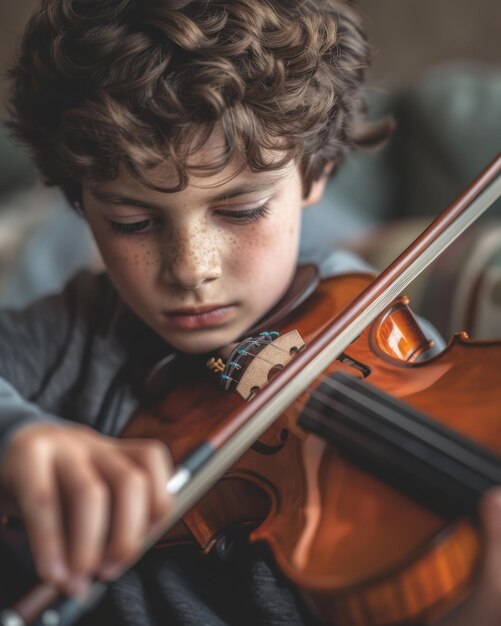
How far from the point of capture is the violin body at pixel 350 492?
1.26 ft

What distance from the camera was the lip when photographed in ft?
2.10

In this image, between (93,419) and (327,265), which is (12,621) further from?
(327,265)

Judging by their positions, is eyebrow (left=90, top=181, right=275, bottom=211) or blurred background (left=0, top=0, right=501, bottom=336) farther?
blurred background (left=0, top=0, right=501, bottom=336)

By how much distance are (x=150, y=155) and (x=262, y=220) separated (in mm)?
121

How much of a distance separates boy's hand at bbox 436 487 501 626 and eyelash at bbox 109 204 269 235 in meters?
0.32

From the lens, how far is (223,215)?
61cm

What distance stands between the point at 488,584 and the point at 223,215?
358 millimetres

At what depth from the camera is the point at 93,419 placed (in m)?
0.73

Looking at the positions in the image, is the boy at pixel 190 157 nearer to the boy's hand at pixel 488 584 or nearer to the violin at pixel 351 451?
the violin at pixel 351 451

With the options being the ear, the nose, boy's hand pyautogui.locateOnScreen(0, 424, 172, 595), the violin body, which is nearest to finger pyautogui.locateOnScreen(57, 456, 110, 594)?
boy's hand pyautogui.locateOnScreen(0, 424, 172, 595)

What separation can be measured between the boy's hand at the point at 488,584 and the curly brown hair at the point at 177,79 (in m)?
0.33

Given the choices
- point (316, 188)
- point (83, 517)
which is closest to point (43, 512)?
point (83, 517)

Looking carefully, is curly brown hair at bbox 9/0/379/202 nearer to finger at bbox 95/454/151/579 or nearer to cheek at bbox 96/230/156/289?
cheek at bbox 96/230/156/289

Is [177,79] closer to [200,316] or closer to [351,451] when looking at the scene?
[200,316]
